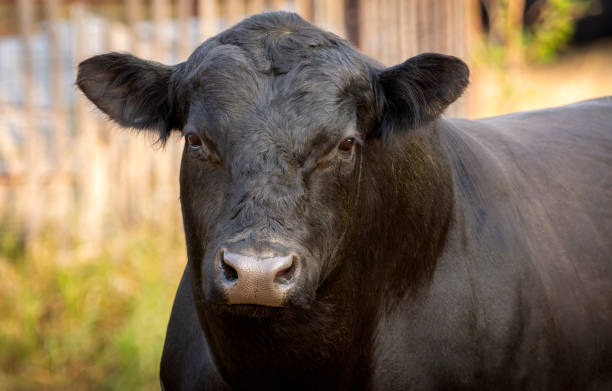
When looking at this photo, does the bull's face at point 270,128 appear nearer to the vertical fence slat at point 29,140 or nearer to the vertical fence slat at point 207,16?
the vertical fence slat at point 29,140

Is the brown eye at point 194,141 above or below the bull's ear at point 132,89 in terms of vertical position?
below

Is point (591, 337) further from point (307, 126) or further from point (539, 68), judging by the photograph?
point (539, 68)

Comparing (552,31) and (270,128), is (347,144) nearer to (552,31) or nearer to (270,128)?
(270,128)

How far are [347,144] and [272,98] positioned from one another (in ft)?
1.00

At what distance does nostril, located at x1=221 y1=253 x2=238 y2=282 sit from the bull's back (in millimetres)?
1216

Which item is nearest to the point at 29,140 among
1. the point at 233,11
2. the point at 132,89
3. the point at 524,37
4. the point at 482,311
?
the point at 233,11

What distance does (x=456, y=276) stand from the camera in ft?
10.1

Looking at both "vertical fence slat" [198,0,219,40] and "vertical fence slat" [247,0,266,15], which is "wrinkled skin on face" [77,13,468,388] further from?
"vertical fence slat" [247,0,266,15]

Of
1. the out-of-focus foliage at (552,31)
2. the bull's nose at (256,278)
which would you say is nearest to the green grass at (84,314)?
the bull's nose at (256,278)

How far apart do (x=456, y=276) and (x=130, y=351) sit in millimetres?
3058

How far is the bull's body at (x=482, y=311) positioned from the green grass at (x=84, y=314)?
86.5 inches

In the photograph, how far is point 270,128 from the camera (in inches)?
105

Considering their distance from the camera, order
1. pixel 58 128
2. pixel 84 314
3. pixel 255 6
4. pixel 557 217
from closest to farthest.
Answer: pixel 557 217 → pixel 84 314 → pixel 58 128 → pixel 255 6

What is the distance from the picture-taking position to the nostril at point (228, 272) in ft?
7.85
